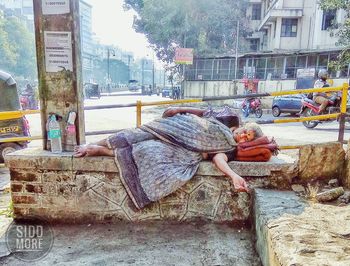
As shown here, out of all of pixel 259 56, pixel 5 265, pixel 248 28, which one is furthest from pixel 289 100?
pixel 248 28

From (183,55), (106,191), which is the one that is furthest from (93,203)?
(183,55)

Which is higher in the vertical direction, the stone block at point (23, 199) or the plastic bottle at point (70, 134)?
the plastic bottle at point (70, 134)

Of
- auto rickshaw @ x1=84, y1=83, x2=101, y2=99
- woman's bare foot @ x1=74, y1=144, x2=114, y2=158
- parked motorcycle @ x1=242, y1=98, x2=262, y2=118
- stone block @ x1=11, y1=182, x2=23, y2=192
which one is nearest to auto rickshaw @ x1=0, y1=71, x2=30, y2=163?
stone block @ x1=11, y1=182, x2=23, y2=192

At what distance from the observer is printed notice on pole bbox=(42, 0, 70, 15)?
2.86 meters

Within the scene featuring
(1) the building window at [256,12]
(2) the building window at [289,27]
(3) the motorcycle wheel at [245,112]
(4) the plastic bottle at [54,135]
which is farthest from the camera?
(1) the building window at [256,12]

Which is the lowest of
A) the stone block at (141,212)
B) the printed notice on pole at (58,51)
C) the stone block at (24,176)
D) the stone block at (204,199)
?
the stone block at (141,212)

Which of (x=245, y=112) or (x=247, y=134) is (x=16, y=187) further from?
(x=245, y=112)

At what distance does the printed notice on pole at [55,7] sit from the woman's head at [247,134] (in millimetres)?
1916

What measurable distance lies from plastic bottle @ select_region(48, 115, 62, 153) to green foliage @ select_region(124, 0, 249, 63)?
21.8 m

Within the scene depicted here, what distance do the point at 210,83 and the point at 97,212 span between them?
23.8 m

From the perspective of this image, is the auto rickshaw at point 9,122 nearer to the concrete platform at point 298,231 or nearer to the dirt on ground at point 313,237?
the concrete platform at point 298,231

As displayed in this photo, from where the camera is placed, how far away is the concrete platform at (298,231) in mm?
1529

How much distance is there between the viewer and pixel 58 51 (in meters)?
2.93

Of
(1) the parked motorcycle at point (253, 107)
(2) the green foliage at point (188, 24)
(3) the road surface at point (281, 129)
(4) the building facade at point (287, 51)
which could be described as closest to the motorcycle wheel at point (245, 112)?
(1) the parked motorcycle at point (253, 107)
